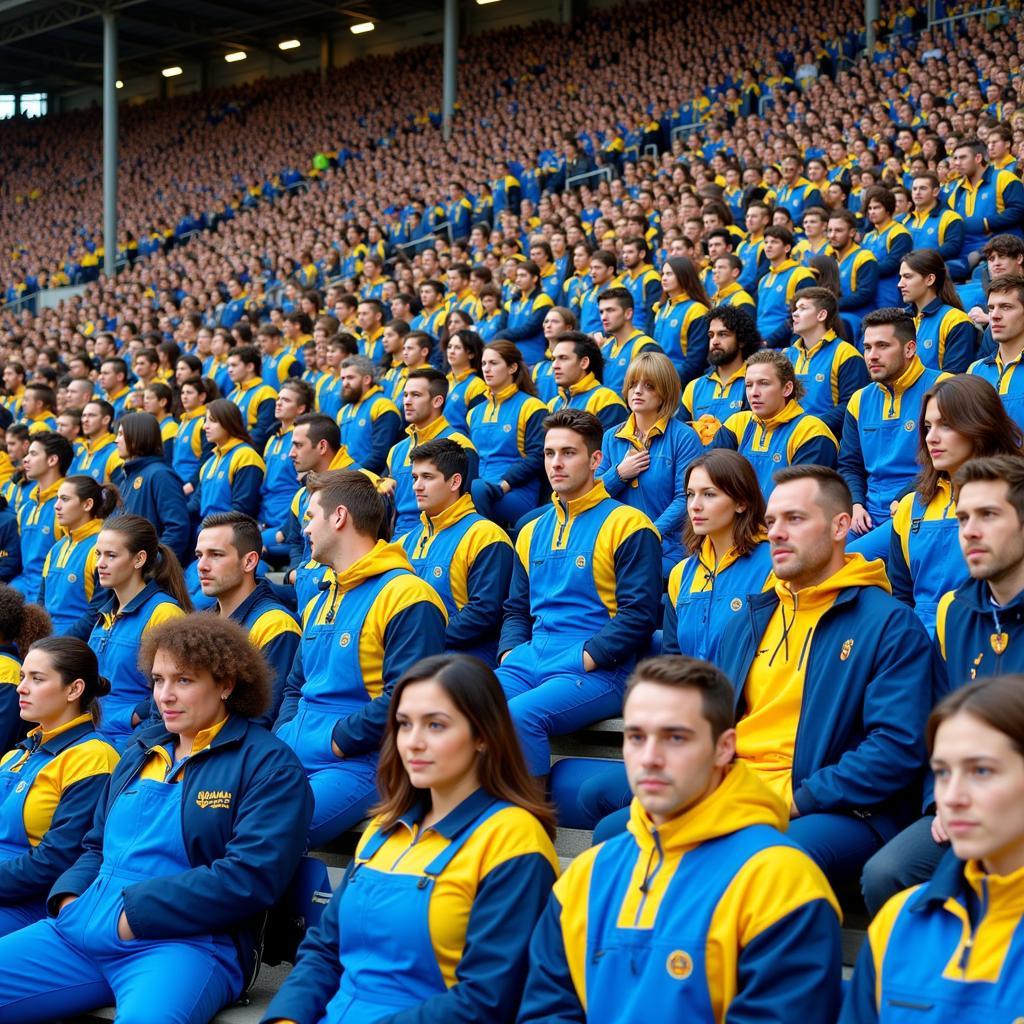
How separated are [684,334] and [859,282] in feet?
5.00

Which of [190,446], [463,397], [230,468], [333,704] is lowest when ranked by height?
[333,704]

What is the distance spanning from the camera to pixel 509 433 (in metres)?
7.98

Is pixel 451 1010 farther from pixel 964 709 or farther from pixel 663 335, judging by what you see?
pixel 663 335

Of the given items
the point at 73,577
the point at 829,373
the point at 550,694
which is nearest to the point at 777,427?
the point at 829,373

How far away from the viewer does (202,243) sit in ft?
77.0

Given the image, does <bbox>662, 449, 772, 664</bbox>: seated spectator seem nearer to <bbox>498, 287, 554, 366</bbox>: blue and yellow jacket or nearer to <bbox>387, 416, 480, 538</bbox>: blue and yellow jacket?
<bbox>387, 416, 480, 538</bbox>: blue and yellow jacket

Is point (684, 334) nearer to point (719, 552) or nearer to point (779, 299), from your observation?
point (779, 299)

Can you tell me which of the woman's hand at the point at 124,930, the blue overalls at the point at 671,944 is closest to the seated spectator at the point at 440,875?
the blue overalls at the point at 671,944

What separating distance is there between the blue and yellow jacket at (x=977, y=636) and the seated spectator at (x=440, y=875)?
1114 millimetres

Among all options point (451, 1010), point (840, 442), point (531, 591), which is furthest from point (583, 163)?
point (451, 1010)

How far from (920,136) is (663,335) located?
190 inches

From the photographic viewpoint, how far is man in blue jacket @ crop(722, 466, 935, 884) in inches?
128

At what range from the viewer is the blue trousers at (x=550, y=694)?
4.46 metres

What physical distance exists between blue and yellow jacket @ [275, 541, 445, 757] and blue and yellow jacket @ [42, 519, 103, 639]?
258cm
